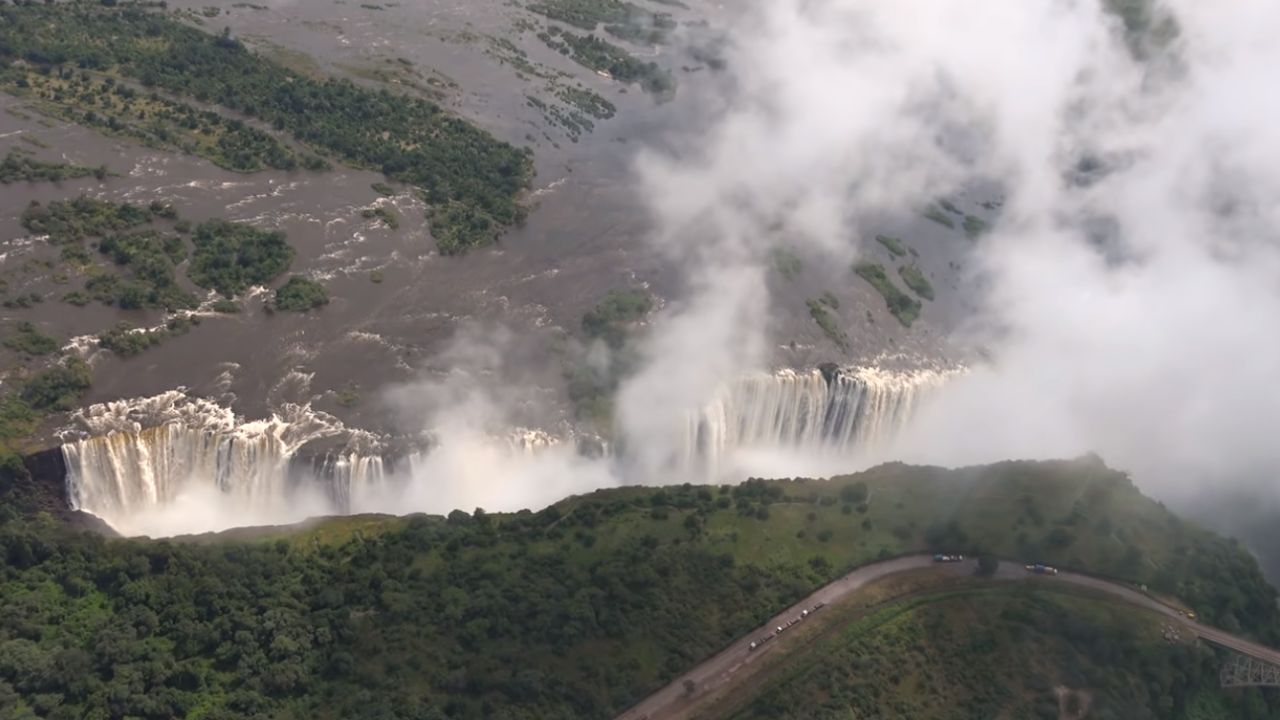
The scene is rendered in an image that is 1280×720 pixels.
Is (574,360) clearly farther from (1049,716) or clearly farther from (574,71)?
(574,71)

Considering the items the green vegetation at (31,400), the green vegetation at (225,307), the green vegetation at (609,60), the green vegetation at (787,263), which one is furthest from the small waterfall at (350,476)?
the green vegetation at (609,60)

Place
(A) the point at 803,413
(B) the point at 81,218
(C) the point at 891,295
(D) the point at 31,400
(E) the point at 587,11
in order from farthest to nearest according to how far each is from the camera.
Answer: (E) the point at 587,11 → (C) the point at 891,295 → (B) the point at 81,218 → (A) the point at 803,413 → (D) the point at 31,400

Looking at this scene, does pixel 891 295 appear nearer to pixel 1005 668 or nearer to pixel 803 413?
pixel 803 413

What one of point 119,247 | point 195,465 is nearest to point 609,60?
point 119,247

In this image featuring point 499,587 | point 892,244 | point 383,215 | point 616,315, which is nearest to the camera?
point 499,587

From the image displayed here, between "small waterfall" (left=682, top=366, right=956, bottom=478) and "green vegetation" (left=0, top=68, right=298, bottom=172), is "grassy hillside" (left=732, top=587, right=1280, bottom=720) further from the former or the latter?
"green vegetation" (left=0, top=68, right=298, bottom=172)

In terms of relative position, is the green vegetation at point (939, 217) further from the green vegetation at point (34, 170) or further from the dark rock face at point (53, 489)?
the dark rock face at point (53, 489)
